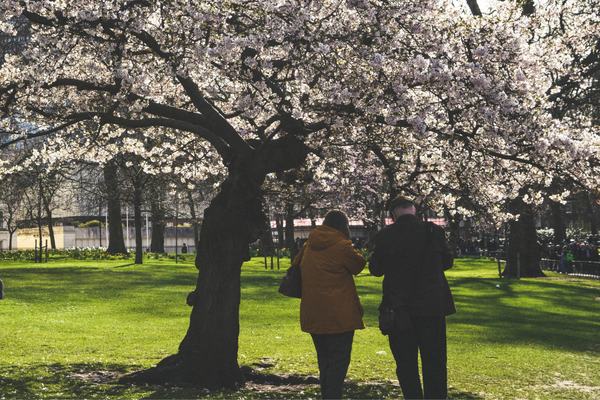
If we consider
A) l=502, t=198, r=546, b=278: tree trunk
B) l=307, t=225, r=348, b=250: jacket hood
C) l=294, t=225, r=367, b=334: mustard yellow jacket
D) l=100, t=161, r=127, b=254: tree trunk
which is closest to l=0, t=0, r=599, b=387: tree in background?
l=307, t=225, r=348, b=250: jacket hood

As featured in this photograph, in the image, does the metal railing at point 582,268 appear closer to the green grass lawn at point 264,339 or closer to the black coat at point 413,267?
the green grass lawn at point 264,339

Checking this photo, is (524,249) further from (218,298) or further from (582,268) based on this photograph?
(218,298)

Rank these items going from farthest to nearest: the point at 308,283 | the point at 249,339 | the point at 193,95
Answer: the point at 249,339 → the point at 193,95 → the point at 308,283

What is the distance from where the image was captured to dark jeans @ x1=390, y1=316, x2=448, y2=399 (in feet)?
17.0

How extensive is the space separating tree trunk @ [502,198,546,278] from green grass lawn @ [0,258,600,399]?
4772 mm

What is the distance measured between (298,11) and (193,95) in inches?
Result: 77.6

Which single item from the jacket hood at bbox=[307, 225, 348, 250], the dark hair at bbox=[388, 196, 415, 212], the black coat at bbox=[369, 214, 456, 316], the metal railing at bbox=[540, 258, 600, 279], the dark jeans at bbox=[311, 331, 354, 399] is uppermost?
the dark hair at bbox=[388, 196, 415, 212]

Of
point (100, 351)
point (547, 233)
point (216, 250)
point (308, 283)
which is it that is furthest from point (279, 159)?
point (547, 233)

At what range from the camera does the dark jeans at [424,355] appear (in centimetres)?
518

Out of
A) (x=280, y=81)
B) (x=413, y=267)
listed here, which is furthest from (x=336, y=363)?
(x=280, y=81)

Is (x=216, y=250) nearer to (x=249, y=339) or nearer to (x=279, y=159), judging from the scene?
(x=279, y=159)

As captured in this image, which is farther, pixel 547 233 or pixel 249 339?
pixel 547 233

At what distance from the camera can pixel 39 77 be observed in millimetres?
7820

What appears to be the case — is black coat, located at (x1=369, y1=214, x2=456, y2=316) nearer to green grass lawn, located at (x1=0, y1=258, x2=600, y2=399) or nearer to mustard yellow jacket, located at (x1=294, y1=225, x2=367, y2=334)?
mustard yellow jacket, located at (x1=294, y1=225, x2=367, y2=334)
